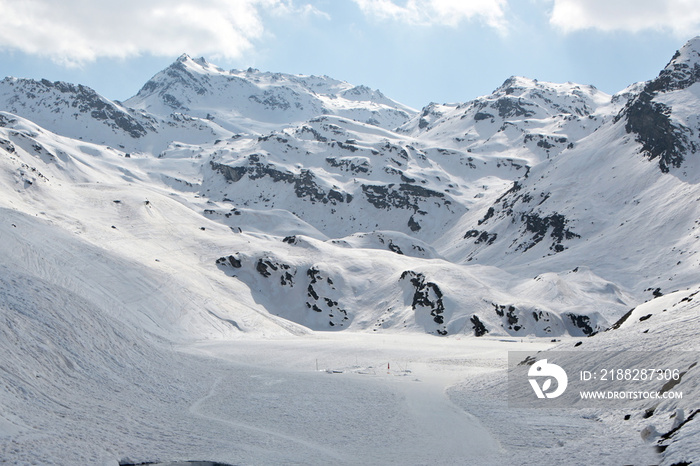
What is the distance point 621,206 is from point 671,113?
3320 cm

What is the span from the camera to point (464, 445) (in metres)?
22.6

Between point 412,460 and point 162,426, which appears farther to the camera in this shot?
point 162,426

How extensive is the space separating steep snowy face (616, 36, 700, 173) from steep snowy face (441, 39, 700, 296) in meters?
0.27

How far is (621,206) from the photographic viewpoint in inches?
5310

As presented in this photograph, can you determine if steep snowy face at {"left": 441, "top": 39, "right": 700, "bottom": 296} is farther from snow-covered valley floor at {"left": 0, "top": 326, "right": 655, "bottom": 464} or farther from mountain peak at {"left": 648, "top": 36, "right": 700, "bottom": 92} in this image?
snow-covered valley floor at {"left": 0, "top": 326, "right": 655, "bottom": 464}

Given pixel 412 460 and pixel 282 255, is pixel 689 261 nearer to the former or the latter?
pixel 282 255

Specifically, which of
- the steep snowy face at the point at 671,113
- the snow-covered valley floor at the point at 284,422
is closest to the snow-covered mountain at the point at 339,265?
the snow-covered valley floor at the point at 284,422

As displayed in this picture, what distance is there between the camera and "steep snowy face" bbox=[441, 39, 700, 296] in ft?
362

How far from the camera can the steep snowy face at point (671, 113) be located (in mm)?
135250

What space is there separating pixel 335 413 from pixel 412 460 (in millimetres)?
7702

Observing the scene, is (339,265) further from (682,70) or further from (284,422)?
(682,70)

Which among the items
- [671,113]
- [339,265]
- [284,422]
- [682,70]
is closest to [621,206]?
[671,113]

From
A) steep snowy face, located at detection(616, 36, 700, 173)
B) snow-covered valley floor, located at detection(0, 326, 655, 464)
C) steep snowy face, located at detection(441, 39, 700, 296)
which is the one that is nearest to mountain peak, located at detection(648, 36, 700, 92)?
steep snowy face, located at detection(616, 36, 700, 173)

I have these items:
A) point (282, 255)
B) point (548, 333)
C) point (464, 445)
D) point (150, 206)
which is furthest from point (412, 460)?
point (150, 206)
